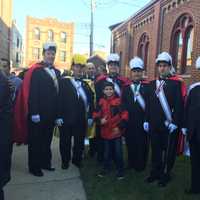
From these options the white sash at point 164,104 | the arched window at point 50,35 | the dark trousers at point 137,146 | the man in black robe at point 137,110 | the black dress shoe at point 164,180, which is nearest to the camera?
the white sash at point 164,104

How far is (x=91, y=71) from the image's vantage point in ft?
25.3

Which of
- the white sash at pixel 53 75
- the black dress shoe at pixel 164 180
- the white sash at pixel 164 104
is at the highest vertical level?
the white sash at pixel 53 75

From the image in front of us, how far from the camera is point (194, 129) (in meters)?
5.03

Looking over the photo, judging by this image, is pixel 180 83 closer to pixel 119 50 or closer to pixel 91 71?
pixel 91 71

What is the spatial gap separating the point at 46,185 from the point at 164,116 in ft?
7.13

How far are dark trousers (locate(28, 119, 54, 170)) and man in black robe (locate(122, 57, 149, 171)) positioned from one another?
1419 millimetres

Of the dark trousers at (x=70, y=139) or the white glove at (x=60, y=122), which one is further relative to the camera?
the dark trousers at (x=70, y=139)

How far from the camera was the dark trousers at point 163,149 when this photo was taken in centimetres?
555

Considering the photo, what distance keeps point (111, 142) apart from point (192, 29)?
6.71 m

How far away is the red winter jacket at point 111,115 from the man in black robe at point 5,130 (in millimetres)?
1965

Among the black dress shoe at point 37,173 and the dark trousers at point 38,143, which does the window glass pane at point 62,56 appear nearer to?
the dark trousers at point 38,143

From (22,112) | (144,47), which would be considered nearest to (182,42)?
(144,47)

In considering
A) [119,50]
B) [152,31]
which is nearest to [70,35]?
[119,50]

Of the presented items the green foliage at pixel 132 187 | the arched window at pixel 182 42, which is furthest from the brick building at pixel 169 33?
the green foliage at pixel 132 187
